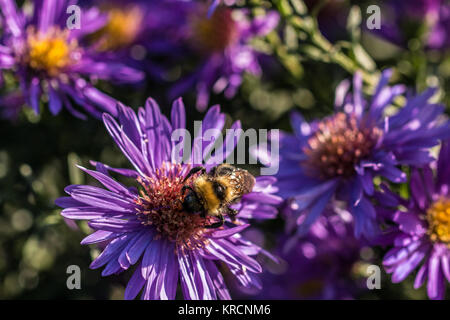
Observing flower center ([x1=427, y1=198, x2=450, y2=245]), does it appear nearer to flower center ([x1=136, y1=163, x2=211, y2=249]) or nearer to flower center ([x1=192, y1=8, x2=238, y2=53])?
flower center ([x1=136, y1=163, x2=211, y2=249])

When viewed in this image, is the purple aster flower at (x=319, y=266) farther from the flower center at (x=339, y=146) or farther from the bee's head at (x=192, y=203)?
the bee's head at (x=192, y=203)

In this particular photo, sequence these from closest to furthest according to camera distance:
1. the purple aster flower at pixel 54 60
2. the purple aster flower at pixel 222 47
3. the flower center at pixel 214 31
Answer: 1. the purple aster flower at pixel 54 60
2. the purple aster flower at pixel 222 47
3. the flower center at pixel 214 31

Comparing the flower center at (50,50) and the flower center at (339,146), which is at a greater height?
the flower center at (50,50)

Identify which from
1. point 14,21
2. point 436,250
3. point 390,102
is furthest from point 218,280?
point 14,21

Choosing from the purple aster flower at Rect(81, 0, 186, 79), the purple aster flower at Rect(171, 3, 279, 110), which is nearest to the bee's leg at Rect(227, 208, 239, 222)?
the purple aster flower at Rect(171, 3, 279, 110)

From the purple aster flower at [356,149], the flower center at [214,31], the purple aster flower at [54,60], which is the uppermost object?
the flower center at [214,31]

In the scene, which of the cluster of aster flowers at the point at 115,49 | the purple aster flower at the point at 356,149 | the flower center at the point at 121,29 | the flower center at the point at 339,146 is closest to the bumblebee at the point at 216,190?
the purple aster flower at the point at 356,149

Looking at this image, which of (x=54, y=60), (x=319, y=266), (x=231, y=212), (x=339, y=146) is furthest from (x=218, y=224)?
(x=54, y=60)

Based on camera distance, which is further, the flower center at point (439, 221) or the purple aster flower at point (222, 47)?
the purple aster flower at point (222, 47)
